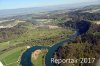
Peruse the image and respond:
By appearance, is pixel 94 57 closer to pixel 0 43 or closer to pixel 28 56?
pixel 28 56

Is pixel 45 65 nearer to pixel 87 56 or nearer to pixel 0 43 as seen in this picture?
pixel 87 56

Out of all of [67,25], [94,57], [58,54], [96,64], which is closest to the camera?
[96,64]

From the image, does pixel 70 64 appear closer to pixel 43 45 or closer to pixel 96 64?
pixel 96 64

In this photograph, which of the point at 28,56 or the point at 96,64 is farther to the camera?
the point at 28,56

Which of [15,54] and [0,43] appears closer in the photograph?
[15,54]

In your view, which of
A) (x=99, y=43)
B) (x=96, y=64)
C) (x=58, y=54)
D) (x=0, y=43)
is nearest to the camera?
(x=96, y=64)

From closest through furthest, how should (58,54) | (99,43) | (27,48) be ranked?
(58,54), (99,43), (27,48)

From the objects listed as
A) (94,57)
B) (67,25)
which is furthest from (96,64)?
(67,25)

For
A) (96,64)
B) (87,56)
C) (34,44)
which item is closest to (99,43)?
(87,56)

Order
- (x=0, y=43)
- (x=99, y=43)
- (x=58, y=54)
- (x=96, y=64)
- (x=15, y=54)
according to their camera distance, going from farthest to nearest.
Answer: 1. (x=0, y=43)
2. (x=15, y=54)
3. (x=99, y=43)
4. (x=58, y=54)
5. (x=96, y=64)
